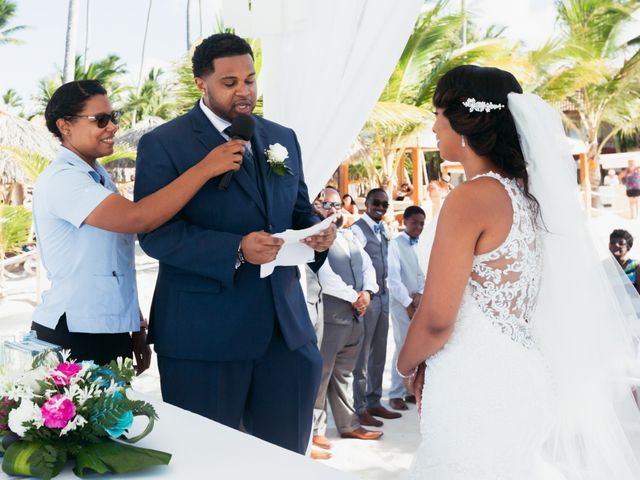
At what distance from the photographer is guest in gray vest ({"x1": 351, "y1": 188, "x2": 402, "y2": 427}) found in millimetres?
6086

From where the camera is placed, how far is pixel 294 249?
2.71 meters

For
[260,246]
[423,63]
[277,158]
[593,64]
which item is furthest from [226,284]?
[593,64]

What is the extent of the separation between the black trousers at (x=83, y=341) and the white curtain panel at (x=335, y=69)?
1234 millimetres

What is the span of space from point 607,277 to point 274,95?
1.75 metres

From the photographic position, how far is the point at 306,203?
3.03 metres

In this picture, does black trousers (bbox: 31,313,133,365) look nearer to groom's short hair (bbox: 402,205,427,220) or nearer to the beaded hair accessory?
the beaded hair accessory

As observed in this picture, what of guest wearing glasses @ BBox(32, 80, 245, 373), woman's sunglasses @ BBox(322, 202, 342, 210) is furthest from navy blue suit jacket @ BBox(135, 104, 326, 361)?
woman's sunglasses @ BBox(322, 202, 342, 210)

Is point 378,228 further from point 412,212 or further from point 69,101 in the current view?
point 69,101

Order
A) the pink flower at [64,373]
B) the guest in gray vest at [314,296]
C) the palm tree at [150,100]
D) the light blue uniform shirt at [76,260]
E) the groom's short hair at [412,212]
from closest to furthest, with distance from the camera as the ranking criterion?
the pink flower at [64,373] → the light blue uniform shirt at [76,260] → the guest in gray vest at [314,296] → the groom's short hair at [412,212] → the palm tree at [150,100]

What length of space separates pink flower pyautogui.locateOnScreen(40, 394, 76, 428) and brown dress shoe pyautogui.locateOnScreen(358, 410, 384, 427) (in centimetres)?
444

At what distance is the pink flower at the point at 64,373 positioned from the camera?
177 centimetres

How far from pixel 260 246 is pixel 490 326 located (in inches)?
31.5

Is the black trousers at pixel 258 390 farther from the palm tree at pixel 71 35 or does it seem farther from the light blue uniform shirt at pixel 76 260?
the palm tree at pixel 71 35

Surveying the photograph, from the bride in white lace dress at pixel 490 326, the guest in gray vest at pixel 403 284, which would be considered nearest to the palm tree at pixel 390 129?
the guest in gray vest at pixel 403 284
